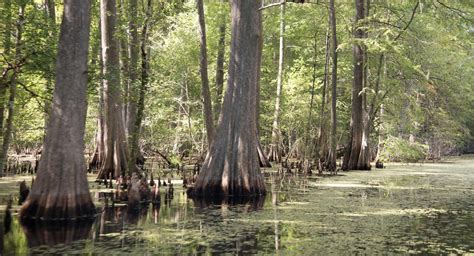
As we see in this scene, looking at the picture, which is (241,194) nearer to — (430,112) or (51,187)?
(51,187)

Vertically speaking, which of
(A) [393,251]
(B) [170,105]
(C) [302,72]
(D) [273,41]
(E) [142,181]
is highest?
(D) [273,41]

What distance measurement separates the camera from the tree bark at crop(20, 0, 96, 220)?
6613mm

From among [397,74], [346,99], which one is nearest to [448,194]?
[397,74]

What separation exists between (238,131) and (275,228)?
3.39m

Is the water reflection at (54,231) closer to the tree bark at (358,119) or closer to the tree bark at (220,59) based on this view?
the tree bark at (358,119)

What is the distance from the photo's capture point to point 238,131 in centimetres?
956

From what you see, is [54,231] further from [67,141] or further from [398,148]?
[398,148]

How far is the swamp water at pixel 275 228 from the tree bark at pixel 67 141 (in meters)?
0.38

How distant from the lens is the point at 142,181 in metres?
8.77

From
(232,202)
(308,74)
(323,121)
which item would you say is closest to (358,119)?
(323,121)

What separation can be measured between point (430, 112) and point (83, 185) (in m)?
24.8

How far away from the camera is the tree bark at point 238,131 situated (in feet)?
30.7

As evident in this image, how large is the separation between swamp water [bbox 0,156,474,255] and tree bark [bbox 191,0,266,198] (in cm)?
53

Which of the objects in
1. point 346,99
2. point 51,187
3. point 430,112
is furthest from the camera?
point 430,112
